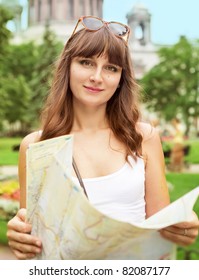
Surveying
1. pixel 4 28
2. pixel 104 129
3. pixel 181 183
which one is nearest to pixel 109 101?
pixel 104 129

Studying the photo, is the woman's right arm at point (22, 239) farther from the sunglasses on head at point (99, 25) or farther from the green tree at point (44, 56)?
the green tree at point (44, 56)

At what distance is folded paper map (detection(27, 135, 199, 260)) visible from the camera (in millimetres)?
585

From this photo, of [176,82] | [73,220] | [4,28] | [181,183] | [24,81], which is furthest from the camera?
[176,82]

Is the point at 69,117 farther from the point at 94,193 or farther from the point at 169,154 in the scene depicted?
the point at 169,154

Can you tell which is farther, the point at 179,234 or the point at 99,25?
the point at 99,25

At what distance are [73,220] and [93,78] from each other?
0.78 feet

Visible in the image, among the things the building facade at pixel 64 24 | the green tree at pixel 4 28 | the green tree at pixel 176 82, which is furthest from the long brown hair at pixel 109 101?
the building facade at pixel 64 24

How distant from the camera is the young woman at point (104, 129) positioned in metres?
0.75

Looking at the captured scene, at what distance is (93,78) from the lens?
0.74 metres

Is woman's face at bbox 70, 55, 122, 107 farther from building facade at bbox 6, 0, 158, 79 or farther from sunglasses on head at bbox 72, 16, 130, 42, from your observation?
building facade at bbox 6, 0, 158, 79

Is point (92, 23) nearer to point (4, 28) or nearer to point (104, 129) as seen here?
point (104, 129)

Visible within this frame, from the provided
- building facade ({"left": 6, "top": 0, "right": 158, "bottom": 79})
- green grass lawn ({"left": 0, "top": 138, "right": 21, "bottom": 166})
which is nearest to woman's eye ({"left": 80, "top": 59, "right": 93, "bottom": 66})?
green grass lawn ({"left": 0, "top": 138, "right": 21, "bottom": 166})

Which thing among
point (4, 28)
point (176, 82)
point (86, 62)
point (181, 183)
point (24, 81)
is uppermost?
point (86, 62)
